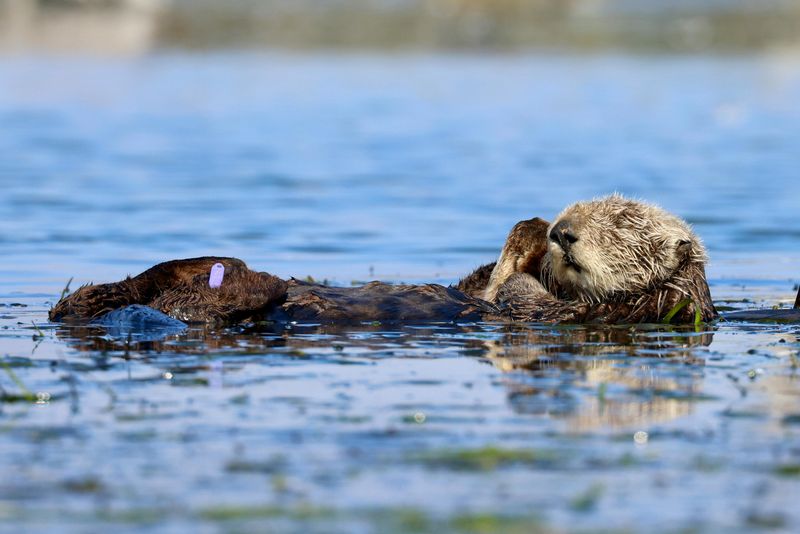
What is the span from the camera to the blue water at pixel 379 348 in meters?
3.57

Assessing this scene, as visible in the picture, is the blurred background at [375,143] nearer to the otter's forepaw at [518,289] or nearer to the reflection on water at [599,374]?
the otter's forepaw at [518,289]

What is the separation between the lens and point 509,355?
5.61m

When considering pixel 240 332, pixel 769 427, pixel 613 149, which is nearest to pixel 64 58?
pixel 613 149

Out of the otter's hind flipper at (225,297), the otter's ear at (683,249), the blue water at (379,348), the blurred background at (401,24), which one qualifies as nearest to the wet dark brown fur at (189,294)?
the otter's hind flipper at (225,297)

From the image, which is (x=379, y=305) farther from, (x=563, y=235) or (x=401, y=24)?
(x=401, y=24)

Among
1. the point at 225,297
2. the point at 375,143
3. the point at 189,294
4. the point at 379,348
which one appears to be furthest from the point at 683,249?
the point at 375,143

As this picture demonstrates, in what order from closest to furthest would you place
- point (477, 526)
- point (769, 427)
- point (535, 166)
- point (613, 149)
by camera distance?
point (477, 526)
point (769, 427)
point (535, 166)
point (613, 149)

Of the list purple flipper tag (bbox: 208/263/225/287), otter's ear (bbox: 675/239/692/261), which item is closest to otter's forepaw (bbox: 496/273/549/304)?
otter's ear (bbox: 675/239/692/261)

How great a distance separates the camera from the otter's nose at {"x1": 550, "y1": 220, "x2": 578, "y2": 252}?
6.27 meters

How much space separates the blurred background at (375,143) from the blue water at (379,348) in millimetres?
77

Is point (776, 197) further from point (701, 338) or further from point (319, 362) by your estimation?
point (319, 362)

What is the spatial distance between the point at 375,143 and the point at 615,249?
41.6 feet

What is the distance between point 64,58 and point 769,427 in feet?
108

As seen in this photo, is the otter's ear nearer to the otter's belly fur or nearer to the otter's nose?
the otter's nose
